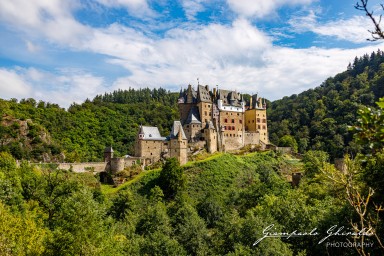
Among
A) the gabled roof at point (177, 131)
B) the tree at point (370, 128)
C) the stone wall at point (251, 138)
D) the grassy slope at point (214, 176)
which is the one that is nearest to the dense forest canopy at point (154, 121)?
the stone wall at point (251, 138)

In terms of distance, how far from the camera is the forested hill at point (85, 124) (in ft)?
251

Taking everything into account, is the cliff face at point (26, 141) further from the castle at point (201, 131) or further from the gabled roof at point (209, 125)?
the gabled roof at point (209, 125)

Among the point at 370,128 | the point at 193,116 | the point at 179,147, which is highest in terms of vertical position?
the point at 193,116

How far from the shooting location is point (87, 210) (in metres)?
18.5

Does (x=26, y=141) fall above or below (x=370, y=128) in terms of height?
above

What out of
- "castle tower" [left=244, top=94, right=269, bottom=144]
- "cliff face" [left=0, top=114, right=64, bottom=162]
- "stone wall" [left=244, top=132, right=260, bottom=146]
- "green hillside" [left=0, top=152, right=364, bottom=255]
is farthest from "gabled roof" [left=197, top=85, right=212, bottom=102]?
"cliff face" [left=0, top=114, right=64, bottom=162]

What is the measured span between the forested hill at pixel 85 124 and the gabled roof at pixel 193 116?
2895 centimetres

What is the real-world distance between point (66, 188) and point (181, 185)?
666 inches

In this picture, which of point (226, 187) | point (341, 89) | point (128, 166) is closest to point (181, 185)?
point (226, 187)

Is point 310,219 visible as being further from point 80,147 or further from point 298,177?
point 80,147

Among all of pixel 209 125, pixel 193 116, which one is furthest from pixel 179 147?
pixel 193 116

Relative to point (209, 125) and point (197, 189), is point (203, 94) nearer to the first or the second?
point (209, 125)

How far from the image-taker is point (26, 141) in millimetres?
73125

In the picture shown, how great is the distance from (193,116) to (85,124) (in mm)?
49999
